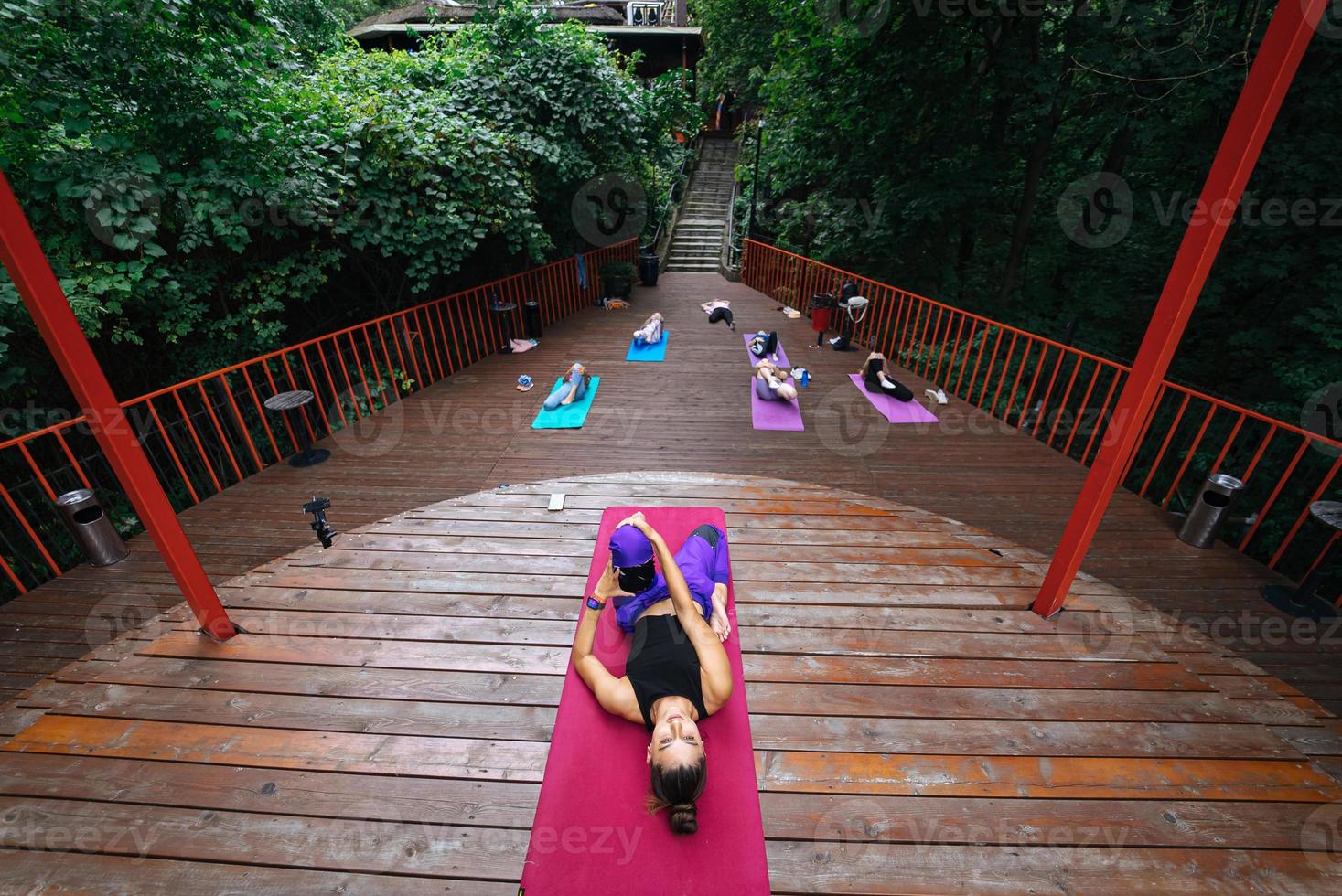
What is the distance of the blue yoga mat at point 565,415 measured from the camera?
20.9 feet

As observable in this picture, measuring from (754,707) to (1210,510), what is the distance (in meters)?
4.40

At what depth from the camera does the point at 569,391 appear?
22.3 ft

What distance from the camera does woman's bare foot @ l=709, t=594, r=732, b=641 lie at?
10.3ft

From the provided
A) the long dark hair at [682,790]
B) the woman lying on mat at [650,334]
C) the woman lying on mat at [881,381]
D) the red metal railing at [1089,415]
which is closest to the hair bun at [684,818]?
the long dark hair at [682,790]

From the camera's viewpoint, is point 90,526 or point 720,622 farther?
point 90,526

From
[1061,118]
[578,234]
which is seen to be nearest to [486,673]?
[578,234]

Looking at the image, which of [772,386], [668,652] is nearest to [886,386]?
[772,386]

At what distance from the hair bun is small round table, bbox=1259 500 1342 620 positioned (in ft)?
15.3

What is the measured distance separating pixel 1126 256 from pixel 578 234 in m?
11.4

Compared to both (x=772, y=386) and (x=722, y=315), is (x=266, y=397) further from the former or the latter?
(x=772, y=386)

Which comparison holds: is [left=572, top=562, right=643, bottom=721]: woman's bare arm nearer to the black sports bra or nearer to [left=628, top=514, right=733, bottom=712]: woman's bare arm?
the black sports bra

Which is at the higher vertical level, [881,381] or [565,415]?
[881,381]

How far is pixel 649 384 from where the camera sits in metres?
7.70

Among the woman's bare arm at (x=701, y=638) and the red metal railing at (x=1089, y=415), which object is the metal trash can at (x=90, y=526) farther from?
the red metal railing at (x=1089, y=415)
